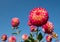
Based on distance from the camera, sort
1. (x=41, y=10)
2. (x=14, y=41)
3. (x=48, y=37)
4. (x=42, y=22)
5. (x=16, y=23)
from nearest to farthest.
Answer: (x=42, y=22) → (x=41, y=10) → (x=48, y=37) → (x=14, y=41) → (x=16, y=23)

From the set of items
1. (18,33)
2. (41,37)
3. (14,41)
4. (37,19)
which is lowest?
(41,37)

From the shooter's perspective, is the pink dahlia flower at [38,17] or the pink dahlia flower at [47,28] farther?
the pink dahlia flower at [47,28]

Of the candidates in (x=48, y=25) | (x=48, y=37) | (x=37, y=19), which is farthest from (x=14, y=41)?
(x=37, y=19)

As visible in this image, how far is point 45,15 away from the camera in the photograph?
2.16 metres

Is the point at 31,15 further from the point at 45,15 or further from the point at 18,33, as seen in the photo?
the point at 18,33

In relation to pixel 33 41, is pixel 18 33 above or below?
above

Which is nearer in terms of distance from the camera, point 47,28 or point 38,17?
point 38,17

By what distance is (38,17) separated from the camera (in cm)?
212

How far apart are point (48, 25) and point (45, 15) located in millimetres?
252

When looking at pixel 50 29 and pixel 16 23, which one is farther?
pixel 16 23

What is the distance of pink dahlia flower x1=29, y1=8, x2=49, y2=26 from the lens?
2.10m

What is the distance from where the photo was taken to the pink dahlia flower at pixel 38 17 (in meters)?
2.10

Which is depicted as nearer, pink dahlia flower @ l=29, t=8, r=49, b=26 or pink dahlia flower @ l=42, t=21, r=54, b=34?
pink dahlia flower @ l=29, t=8, r=49, b=26

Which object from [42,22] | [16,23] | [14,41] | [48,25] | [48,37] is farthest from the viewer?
[16,23]
